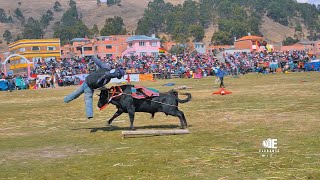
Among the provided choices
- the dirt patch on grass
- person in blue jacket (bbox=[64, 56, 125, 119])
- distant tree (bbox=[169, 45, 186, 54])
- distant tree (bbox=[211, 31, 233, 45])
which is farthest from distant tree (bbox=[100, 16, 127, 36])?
the dirt patch on grass

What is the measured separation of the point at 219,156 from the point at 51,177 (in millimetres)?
3933

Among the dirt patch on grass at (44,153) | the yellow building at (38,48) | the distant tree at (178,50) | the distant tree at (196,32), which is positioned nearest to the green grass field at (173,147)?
the dirt patch on grass at (44,153)

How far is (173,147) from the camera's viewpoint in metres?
11.7

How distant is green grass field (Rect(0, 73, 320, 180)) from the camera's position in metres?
9.12

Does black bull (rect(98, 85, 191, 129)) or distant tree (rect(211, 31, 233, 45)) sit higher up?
distant tree (rect(211, 31, 233, 45))

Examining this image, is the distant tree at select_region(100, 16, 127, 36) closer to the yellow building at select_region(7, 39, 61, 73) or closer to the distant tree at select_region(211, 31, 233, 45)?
the distant tree at select_region(211, 31, 233, 45)

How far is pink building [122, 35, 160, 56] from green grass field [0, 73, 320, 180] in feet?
333

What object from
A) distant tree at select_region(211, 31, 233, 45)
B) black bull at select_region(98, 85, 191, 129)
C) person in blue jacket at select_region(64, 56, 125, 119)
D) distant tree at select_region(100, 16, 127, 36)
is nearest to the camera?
black bull at select_region(98, 85, 191, 129)

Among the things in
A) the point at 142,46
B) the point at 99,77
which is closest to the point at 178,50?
the point at 142,46

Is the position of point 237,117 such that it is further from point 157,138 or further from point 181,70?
point 181,70

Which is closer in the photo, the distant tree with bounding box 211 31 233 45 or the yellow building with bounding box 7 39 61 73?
the yellow building with bounding box 7 39 61 73

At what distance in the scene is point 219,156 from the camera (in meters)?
10.3

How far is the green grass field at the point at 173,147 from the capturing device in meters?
9.12

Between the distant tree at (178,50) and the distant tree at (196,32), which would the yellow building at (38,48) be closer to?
the distant tree at (178,50)
